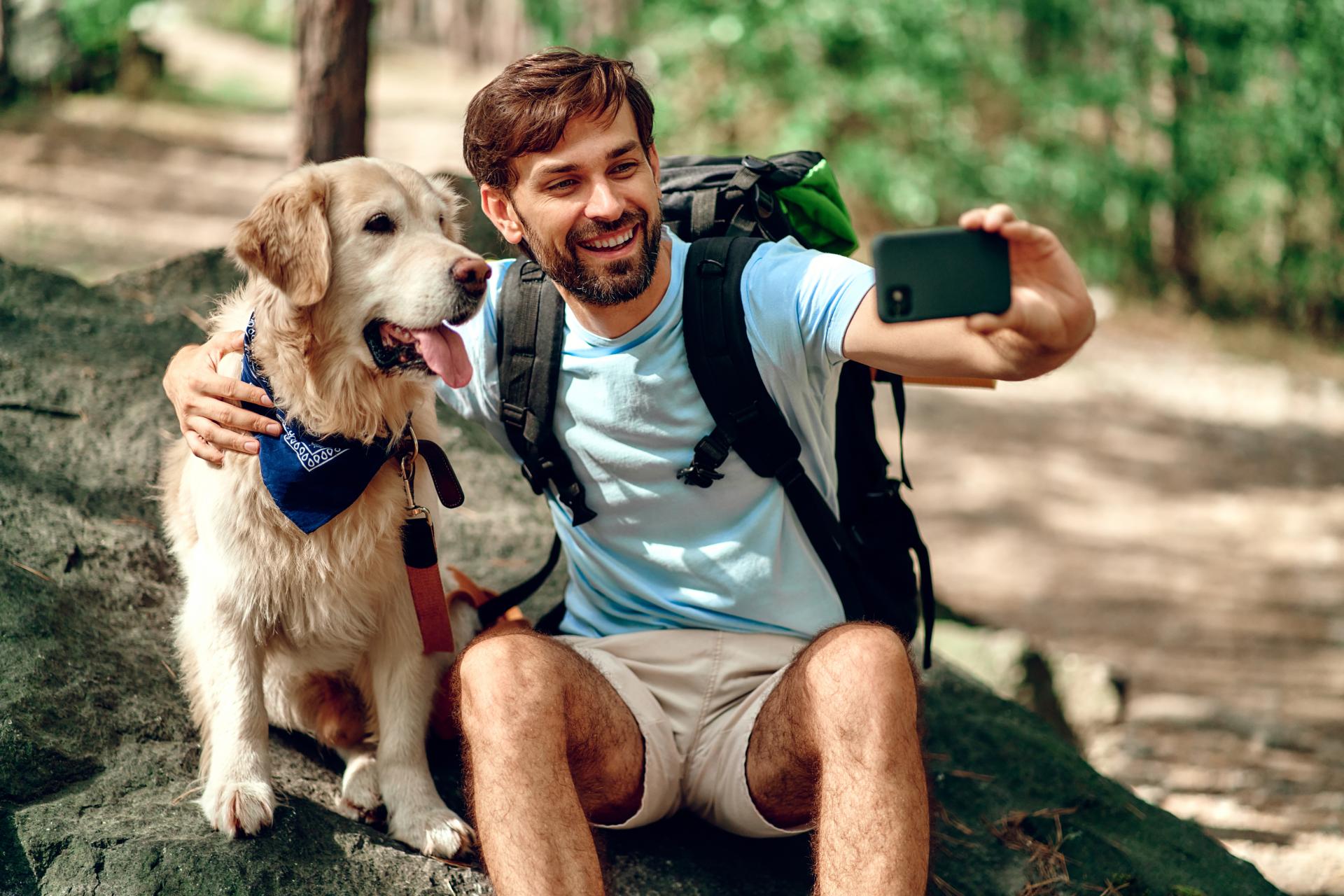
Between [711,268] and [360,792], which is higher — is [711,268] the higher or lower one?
the higher one

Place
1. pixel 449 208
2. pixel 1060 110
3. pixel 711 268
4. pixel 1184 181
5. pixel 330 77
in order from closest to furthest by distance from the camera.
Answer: pixel 711 268 < pixel 449 208 < pixel 330 77 < pixel 1060 110 < pixel 1184 181

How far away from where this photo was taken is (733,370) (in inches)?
111

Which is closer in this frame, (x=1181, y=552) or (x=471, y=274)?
(x=471, y=274)

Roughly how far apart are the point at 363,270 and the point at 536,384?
53cm

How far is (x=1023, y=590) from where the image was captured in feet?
24.0

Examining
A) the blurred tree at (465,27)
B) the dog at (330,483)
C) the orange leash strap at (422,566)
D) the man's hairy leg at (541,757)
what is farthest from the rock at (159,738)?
the blurred tree at (465,27)

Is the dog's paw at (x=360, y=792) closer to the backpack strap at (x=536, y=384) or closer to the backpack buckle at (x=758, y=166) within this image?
the backpack strap at (x=536, y=384)

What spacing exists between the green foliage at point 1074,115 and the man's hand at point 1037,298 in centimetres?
823

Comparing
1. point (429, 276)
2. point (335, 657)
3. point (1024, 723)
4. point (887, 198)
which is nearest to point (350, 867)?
point (335, 657)

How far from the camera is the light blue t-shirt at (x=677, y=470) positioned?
9.50 ft

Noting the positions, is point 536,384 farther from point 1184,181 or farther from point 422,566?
point 1184,181

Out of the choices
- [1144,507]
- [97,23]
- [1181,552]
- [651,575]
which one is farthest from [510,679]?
[97,23]

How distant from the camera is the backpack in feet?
9.29

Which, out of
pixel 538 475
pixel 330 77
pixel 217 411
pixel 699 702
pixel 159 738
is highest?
pixel 330 77
